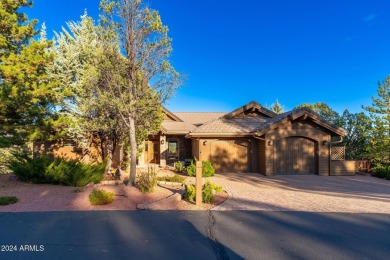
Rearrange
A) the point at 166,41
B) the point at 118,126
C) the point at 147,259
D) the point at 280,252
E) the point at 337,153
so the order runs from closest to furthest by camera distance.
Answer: the point at 147,259
the point at 280,252
the point at 166,41
the point at 118,126
the point at 337,153

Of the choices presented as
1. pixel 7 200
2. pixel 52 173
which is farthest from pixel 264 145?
pixel 7 200

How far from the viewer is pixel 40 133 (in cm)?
1127

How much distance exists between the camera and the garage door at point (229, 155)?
15.1m

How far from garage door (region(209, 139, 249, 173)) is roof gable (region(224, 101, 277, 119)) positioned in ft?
8.76

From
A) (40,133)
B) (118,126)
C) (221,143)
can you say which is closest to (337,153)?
(221,143)

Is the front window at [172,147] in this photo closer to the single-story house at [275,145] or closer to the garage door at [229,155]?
the single-story house at [275,145]

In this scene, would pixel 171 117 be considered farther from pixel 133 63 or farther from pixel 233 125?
pixel 133 63

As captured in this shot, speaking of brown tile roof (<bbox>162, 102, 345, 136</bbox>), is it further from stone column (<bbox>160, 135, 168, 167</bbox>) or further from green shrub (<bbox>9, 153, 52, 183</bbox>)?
green shrub (<bbox>9, 153, 52, 183</bbox>)

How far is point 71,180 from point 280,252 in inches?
352

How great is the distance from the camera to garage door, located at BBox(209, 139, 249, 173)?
595 inches

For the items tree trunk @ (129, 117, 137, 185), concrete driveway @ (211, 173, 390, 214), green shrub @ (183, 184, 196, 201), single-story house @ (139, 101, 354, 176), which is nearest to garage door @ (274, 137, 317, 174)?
single-story house @ (139, 101, 354, 176)

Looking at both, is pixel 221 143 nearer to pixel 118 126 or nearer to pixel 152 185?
pixel 118 126

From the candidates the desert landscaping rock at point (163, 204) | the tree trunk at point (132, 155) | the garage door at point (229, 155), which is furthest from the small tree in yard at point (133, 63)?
the garage door at point (229, 155)

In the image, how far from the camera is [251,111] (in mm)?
17656
